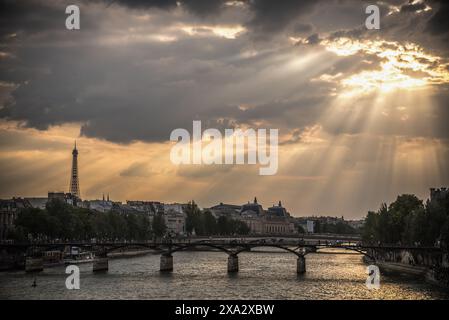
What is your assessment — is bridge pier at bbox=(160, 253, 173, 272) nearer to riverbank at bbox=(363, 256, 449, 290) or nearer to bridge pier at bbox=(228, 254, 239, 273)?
bridge pier at bbox=(228, 254, 239, 273)

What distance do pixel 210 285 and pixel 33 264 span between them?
79.9 feet

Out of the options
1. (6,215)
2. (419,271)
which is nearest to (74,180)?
(6,215)

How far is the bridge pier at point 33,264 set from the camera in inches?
3351

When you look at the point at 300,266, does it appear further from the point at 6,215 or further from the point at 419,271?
the point at 6,215

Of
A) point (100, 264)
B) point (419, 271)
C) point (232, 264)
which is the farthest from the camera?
point (232, 264)

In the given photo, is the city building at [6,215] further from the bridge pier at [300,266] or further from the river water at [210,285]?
the bridge pier at [300,266]

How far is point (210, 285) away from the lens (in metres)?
71.8

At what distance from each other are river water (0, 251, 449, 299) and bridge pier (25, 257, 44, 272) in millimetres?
1587

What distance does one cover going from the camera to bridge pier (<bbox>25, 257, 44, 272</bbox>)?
8512 centimetres

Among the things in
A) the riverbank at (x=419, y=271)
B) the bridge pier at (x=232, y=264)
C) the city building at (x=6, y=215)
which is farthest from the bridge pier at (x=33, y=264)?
the riverbank at (x=419, y=271)
